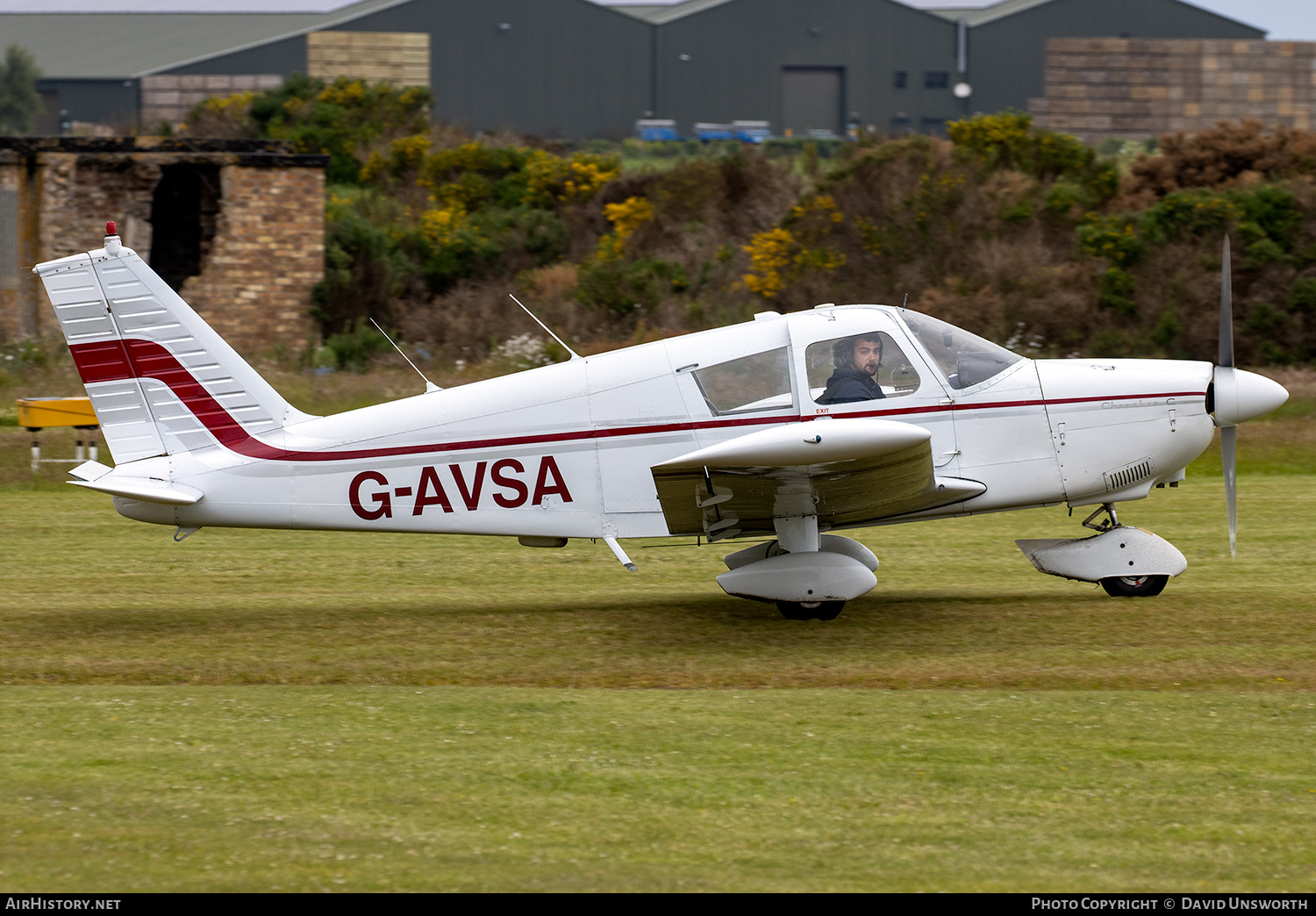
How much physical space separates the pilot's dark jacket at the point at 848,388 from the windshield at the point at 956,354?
474 mm

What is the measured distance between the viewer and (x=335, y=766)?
6273mm

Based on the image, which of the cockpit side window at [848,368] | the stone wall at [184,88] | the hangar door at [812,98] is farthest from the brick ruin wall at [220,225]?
the hangar door at [812,98]

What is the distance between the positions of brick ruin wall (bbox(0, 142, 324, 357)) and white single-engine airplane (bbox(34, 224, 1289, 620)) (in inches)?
806

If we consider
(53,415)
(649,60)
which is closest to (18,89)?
(649,60)

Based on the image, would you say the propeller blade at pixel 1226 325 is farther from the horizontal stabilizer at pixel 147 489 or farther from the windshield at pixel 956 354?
the horizontal stabilizer at pixel 147 489

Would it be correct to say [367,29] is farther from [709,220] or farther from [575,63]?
[709,220]

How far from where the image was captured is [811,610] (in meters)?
9.47

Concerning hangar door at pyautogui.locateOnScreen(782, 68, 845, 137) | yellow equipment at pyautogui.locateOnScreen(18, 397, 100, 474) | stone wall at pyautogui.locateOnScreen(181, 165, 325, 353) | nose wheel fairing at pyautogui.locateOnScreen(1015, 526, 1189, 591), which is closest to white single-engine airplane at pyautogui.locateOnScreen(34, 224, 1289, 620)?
nose wheel fairing at pyautogui.locateOnScreen(1015, 526, 1189, 591)

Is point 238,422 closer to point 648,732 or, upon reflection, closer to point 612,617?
point 612,617

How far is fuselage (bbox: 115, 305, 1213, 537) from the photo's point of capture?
908 cm

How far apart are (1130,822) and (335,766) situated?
10.8 ft

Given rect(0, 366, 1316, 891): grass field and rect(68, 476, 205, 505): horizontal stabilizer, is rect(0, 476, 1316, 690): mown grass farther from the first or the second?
rect(68, 476, 205, 505): horizontal stabilizer

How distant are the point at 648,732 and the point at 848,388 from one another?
298 centimetres

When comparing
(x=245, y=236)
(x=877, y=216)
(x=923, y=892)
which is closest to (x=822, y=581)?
(x=923, y=892)
